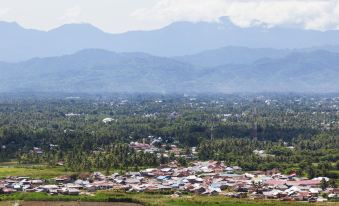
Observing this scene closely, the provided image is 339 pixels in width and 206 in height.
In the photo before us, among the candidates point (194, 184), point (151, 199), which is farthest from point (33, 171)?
point (151, 199)

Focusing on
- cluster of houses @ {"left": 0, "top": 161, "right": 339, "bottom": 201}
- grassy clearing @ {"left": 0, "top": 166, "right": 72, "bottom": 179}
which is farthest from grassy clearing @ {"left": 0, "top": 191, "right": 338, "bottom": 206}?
grassy clearing @ {"left": 0, "top": 166, "right": 72, "bottom": 179}

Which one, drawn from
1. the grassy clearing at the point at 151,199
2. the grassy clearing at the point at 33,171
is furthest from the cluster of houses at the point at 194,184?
the grassy clearing at the point at 33,171

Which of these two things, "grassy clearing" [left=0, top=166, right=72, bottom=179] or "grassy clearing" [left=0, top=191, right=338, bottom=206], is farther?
"grassy clearing" [left=0, top=166, right=72, bottom=179]

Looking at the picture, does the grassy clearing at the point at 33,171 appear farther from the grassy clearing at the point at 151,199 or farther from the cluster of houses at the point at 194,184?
the grassy clearing at the point at 151,199

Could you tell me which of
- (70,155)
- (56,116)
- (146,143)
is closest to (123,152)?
(70,155)

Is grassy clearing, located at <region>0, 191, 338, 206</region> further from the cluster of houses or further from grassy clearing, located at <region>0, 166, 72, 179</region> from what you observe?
grassy clearing, located at <region>0, 166, 72, 179</region>

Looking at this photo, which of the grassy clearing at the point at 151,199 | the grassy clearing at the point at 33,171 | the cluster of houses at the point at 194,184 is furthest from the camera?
the grassy clearing at the point at 33,171
